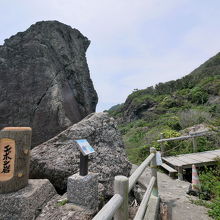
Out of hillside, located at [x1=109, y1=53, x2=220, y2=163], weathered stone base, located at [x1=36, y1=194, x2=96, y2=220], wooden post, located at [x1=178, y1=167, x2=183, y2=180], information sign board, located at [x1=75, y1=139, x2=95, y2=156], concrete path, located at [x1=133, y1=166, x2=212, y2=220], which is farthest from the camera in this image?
hillside, located at [x1=109, y1=53, x2=220, y2=163]

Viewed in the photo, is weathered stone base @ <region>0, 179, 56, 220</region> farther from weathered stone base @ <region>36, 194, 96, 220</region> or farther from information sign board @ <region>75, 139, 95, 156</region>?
information sign board @ <region>75, 139, 95, 156</region>

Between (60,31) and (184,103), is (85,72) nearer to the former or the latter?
(60,31)

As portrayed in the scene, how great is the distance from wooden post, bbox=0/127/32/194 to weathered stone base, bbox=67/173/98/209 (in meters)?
0.82

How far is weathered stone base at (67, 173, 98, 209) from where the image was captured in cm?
255

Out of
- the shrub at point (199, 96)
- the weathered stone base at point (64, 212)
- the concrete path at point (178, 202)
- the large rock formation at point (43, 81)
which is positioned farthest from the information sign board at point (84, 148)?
the shrub at point (199, 96)

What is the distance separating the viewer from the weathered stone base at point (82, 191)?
255 cm

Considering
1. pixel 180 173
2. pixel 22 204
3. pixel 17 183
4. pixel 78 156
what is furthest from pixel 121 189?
pixel 180 173

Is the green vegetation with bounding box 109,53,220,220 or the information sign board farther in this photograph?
the green vegetation with bounding box 109,53,220,220

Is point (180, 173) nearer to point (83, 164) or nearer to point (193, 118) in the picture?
point (83, 164)

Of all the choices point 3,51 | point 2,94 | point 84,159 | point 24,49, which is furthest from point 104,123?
point 3,51

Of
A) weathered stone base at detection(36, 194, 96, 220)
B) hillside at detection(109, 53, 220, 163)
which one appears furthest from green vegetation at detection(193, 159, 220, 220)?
weathered stone base at detection(36, 194, 96, 220)

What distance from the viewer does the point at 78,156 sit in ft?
11.4

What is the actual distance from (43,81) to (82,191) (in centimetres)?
582

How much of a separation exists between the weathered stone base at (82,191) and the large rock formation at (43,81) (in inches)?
157
